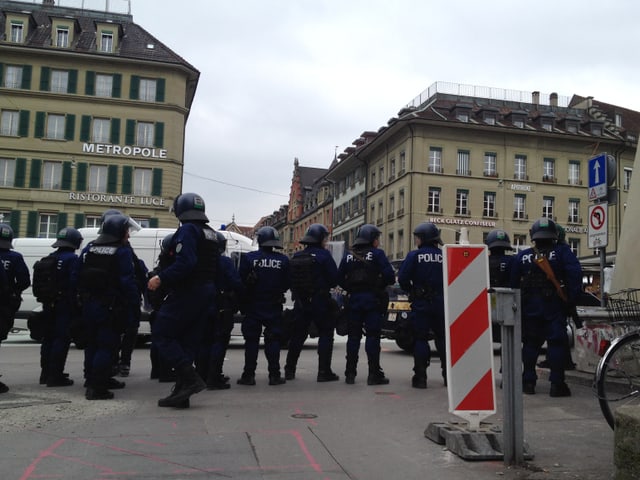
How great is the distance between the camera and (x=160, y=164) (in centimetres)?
4303

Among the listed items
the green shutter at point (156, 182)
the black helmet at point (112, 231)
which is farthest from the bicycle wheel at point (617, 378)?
the green shutter at point (156, 182)

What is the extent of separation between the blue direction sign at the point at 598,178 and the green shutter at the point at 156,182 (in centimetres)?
3631

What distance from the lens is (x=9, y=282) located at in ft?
25.1

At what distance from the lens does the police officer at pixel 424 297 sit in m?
8.02

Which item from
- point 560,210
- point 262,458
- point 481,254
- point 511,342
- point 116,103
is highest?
point 116,103

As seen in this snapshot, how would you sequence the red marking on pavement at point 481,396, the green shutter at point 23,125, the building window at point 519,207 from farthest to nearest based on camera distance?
the building window at point 519,207 → the green shutter at point 23,125 → the red marking on pavement at point 481,396

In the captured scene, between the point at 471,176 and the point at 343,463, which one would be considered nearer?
the point at 343,463

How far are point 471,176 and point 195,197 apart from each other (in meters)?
46.1

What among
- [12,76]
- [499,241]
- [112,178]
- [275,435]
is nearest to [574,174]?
[112,178]

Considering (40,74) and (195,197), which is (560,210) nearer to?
(40,74)

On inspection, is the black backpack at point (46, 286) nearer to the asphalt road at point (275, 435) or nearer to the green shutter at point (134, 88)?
the asphalt road at point (275, 435)

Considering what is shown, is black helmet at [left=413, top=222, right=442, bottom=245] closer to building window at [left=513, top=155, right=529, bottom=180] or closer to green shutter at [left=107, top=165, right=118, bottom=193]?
green shutter at [left=107, top=165, right=118, bottom=193]

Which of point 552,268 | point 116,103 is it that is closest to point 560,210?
point 116,103

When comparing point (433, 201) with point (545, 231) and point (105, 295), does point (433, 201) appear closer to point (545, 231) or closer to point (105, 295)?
point (545, 231)
